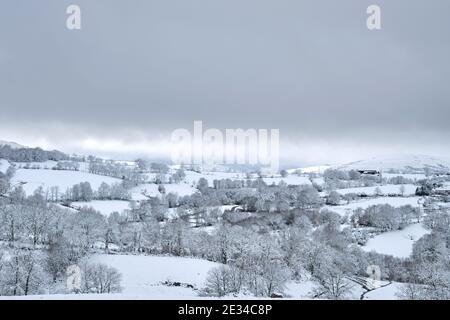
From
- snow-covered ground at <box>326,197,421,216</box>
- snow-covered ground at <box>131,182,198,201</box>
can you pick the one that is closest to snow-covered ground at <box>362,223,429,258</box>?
snow-covered ground at <box>326,197,421,216</box>

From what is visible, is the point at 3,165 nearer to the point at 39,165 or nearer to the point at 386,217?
the point at 39,165

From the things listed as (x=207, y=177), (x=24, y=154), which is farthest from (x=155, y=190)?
(x=24, y=154)

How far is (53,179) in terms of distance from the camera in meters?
62.6

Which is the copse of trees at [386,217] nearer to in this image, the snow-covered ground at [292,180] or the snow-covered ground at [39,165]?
the snow-covered ground at [292,180]

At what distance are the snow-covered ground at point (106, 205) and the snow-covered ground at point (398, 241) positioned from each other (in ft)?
98.9

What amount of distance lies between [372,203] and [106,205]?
120 ft

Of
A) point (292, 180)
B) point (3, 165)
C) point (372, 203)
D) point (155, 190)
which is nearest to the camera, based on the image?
point (372, 203)

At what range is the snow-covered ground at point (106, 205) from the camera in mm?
47797

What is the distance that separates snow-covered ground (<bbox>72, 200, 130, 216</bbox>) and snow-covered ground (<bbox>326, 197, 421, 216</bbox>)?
93.0 ft

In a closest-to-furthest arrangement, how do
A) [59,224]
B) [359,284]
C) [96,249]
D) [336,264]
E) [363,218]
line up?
[359,284], [336,264], [96,249], [59,224], [363,218]
